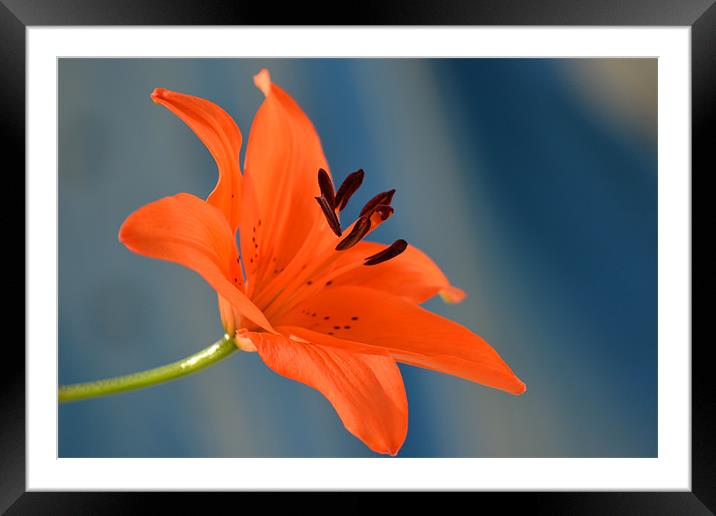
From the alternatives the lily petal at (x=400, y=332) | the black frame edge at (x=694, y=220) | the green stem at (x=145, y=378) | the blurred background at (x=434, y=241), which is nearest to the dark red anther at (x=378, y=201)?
the lily petal at (x=400, y=332)

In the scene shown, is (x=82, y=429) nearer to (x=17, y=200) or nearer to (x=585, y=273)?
(x=17, y=200)

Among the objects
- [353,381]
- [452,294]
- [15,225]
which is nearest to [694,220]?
[452,294]

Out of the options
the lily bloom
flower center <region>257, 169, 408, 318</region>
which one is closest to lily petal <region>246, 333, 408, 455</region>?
the lily bloom

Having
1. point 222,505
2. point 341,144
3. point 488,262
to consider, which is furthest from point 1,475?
point 488,262

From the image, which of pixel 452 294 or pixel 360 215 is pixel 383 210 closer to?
pixel 360 215

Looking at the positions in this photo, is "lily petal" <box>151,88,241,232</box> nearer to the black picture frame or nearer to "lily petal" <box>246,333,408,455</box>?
"lily petal" <box>246,333,408,455</box>

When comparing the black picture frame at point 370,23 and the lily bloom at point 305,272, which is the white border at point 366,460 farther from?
the lily bloom at point 305,272
